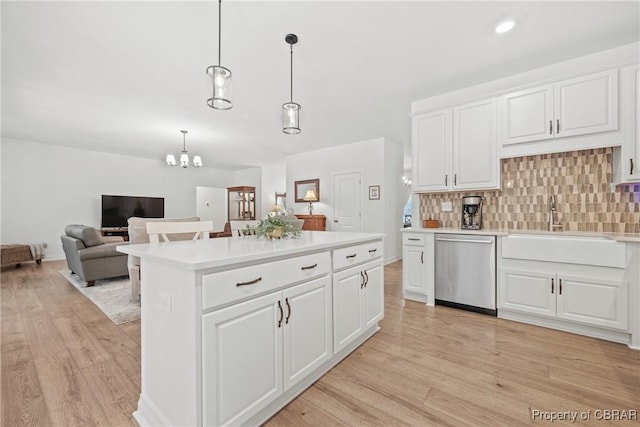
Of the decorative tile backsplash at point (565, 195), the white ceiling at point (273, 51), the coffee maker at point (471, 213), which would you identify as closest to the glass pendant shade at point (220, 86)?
the white ceiling at point (273, 51)

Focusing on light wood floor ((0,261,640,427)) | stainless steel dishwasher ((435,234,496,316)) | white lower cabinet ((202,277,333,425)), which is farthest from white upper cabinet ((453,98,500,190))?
white lower cabinet ((202,277,333,425))

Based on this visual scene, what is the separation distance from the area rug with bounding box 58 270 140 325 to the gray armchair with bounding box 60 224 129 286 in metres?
0.14

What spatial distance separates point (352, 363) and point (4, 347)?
109 inches

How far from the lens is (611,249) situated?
2.24 m

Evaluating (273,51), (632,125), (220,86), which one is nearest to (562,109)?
(632,125)

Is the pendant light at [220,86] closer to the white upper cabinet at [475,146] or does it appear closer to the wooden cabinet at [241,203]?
the white upper cabinet at [475,146]

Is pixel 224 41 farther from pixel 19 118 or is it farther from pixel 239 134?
pixel 19 118

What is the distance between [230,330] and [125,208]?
7781mm

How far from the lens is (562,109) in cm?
263

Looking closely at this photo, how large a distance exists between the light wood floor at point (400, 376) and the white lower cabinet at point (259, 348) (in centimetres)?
22

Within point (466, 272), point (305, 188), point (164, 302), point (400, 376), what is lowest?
point (400, 376)

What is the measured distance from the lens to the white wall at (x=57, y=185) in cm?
590

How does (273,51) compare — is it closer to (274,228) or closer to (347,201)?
(274,228)

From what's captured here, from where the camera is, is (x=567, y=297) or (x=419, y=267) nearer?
(x=567, y=297)
